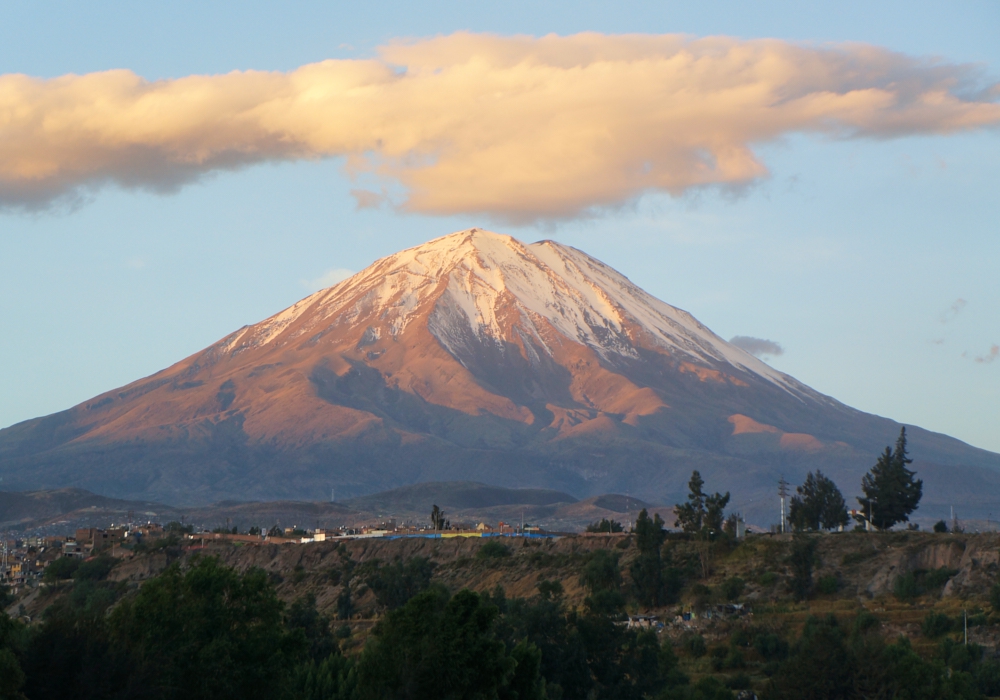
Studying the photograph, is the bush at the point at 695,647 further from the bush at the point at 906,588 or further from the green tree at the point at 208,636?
the green tree at the point at 208,636

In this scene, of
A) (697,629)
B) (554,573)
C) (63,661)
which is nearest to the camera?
(63,661)

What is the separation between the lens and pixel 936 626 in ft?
200

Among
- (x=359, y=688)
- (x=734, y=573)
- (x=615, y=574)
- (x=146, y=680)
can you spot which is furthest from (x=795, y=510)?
(x=146, y=680)

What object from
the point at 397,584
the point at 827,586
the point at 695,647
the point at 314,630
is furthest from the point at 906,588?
the point at 314,630

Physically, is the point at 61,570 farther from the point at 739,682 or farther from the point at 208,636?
the point at 208,636

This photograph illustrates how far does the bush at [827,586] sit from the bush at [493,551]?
78.6 ft

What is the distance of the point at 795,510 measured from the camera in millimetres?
101562

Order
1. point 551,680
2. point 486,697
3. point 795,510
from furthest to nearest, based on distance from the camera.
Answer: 1. point 795,510
2. point 551,680
3. point 486,697

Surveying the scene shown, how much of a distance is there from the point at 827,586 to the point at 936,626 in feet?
34.9

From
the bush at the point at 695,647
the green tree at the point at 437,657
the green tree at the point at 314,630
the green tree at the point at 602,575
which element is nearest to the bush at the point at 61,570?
the green tree at the point at 602,575

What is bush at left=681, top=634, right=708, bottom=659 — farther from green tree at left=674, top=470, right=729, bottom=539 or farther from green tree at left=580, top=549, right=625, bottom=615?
green tree at left=674, top=470, right=729, bottom=539

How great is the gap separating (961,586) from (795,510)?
33579mm

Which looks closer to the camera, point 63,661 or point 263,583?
point 63,661

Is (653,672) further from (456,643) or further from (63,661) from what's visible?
(63,661)
